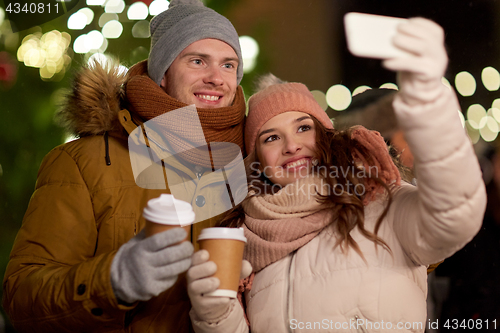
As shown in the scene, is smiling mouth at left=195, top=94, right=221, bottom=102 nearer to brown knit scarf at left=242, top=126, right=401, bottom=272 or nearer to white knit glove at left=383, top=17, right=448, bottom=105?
brown knit scarf at left=242, top=126, right=401, bottom=272

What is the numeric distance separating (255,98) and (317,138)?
463mm

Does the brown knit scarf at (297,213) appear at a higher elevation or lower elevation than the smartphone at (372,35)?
lower

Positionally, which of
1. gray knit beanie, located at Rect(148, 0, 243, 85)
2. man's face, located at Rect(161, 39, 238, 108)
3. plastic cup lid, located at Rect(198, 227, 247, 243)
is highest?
gray knit beanie, located at Rect(148, 0, 243, 85)

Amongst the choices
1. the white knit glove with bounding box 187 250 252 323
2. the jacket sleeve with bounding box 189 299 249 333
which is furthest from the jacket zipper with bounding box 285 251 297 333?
the white knit glove with bounding box 187 250 252 323

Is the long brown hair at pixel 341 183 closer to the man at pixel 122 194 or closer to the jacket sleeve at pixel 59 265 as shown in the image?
the man at pixel 122 194

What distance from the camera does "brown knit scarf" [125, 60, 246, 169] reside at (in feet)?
7.36

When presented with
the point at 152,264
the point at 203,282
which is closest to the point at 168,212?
the point at 152,264

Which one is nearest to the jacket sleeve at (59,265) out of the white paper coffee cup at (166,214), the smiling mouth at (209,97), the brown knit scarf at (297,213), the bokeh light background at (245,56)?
the white paper coffee cup at (166,214)

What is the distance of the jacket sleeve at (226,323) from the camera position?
1.75 meters

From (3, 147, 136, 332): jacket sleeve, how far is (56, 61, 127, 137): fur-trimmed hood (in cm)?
17

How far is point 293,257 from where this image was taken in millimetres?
1928

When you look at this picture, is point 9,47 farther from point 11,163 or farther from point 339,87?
point 339,87

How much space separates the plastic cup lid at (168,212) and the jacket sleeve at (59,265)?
1.00ft

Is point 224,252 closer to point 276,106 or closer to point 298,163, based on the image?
point 298,163
